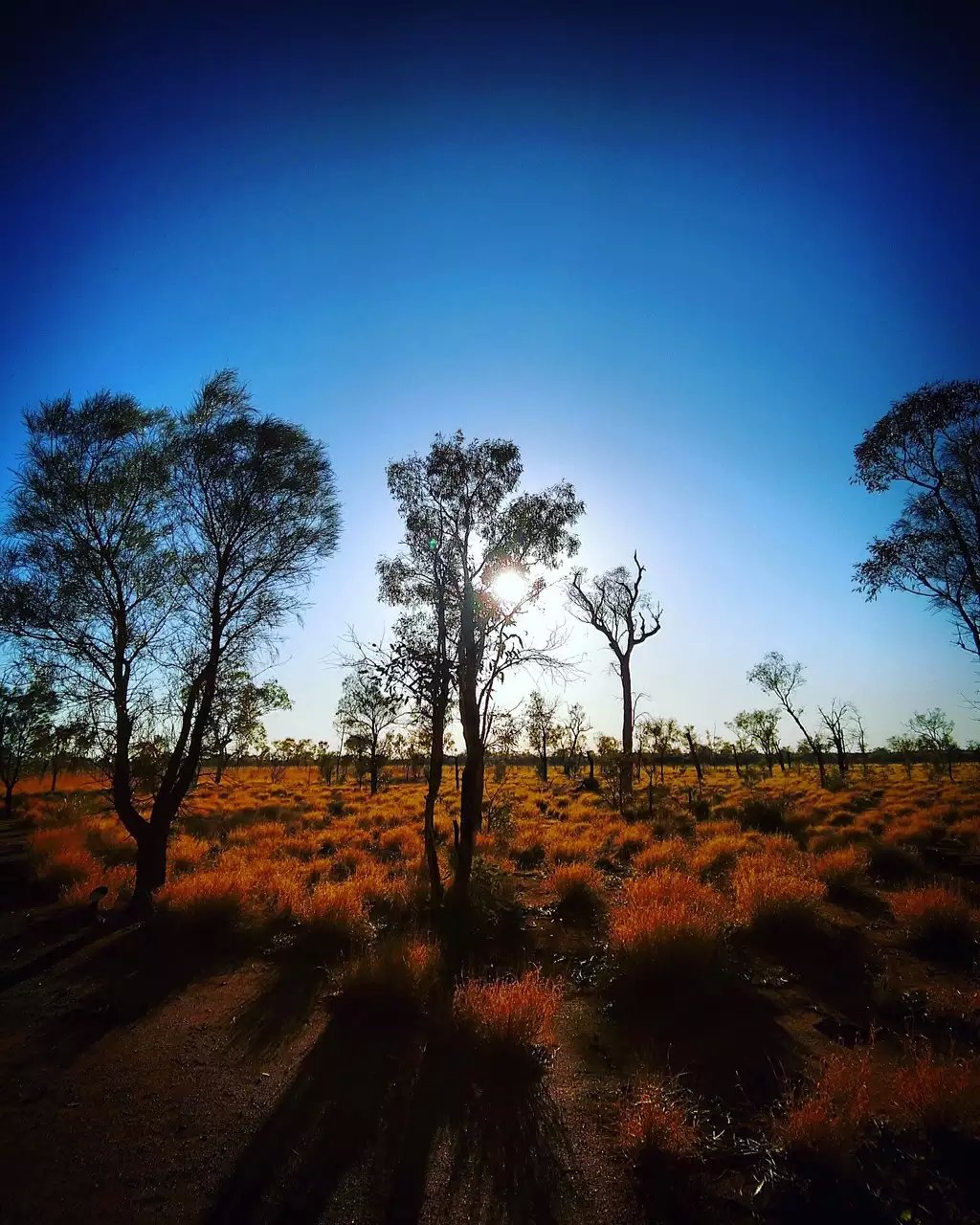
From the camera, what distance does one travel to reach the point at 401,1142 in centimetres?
415

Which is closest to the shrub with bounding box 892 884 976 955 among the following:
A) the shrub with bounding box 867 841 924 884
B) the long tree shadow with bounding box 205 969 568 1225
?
the shrub with bounding box 867 841 924 884

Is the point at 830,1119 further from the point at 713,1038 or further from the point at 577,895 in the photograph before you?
the point at 577,895

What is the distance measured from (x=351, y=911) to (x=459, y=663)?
4.82m

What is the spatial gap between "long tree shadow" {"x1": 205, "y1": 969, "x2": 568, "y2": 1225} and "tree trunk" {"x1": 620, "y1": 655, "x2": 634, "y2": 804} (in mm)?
20223

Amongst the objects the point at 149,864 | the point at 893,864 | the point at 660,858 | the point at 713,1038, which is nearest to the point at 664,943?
the point at 713,1038

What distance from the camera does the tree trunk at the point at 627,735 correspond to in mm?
24500

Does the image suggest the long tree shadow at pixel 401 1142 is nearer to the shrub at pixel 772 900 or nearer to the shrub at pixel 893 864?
the shrub at pixel 772 900


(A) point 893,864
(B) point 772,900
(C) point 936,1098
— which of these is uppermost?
(B) point 772,900

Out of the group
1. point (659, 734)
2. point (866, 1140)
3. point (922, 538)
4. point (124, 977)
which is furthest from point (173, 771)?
point (659, 734)

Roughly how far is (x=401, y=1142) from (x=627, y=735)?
76.2ft

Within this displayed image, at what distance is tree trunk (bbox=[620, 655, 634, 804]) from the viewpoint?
80.4 feet

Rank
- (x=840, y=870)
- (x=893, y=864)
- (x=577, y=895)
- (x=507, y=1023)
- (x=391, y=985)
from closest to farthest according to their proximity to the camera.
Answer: (x=507, y=1023), (x=391, y=985), (x=577, y=895), (x=840, y=870), (x=893, y=864)

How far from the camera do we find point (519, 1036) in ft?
17.5

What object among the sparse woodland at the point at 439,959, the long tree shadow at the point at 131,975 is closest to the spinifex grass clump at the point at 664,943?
the sparse woodland at the point at 439,959
